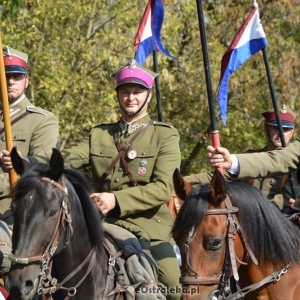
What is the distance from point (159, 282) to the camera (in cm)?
920

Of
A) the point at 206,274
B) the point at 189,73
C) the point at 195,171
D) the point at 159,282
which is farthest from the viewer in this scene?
the point at 195,171

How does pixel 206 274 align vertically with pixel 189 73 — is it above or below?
below

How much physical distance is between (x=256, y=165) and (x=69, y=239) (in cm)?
175

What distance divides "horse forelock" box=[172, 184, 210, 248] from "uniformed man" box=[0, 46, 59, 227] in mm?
2123

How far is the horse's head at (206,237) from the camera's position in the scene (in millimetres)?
7703

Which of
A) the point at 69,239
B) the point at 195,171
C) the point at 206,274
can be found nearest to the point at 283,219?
the point at 206,274

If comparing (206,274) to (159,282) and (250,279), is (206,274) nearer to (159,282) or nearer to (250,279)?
(250,279)

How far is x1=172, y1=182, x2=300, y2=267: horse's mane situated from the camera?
7980 millimetres

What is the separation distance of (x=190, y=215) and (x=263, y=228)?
2.32 ft

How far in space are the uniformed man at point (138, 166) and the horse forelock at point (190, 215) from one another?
1.11 metres

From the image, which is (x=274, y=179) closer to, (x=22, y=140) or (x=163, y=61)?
(x=22, y=140)

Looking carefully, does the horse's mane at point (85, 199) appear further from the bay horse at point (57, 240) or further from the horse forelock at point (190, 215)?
the horse forelock at point (190, 215)

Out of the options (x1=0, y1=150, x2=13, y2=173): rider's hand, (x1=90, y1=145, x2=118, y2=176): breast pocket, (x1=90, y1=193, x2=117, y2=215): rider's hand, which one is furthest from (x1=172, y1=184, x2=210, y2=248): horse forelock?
(x1=0, y1=150, x2=13, y2=173): rider's hand

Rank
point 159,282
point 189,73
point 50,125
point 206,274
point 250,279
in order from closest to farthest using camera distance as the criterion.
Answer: point 206,274
point 250,279
point 159,282
point 50,125
point 189,73
